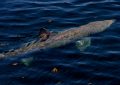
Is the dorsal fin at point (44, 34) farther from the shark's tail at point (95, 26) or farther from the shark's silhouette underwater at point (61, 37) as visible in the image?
the shark's tail at point (95, 26)

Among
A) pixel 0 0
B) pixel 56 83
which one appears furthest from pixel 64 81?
pixel 0 0

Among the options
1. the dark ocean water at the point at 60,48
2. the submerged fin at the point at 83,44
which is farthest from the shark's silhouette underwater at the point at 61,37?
the submerged fin at the point at 83,44

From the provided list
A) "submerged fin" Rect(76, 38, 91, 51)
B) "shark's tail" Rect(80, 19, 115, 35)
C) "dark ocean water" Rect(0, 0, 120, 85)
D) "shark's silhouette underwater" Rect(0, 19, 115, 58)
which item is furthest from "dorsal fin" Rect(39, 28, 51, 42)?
"shark's tail" Rect(80, 19, 115, 35)

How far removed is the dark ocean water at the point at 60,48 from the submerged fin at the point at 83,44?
6.5 inches

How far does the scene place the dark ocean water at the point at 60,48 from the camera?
463 inches

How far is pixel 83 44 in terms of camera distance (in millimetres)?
13906

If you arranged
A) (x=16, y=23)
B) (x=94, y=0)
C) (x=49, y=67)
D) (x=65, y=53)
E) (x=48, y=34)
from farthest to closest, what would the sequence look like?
(x=94, y=0) < (x=16, y=23) < (x=48, y=34) < (x=65, y=53) < (x=49, y=67)

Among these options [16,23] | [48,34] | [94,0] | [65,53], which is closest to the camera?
[65,53]

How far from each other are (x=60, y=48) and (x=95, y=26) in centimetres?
254

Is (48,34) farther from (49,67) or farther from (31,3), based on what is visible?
(31,3)

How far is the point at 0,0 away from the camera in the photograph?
20.4 meters

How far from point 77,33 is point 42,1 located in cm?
525

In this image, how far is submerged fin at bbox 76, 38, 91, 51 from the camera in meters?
13.8

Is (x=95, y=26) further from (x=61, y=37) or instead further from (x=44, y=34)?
(x=44, y=34)
